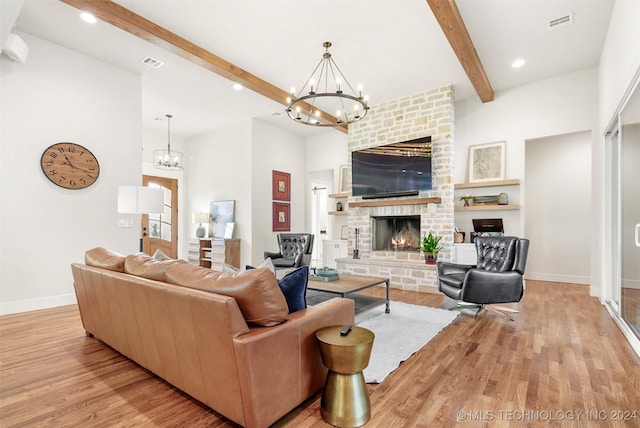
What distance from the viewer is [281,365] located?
1.62 metres

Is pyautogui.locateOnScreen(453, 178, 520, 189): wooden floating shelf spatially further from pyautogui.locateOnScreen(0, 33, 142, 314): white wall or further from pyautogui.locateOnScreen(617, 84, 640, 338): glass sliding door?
pyautogui.locateOnScreen(0, 33, 142, 314): white wall

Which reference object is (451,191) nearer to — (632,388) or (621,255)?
(621,255)

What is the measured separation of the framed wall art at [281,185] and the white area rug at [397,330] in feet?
13.3

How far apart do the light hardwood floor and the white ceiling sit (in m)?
3.37

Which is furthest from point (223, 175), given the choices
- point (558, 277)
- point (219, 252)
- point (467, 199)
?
point (558, 277)

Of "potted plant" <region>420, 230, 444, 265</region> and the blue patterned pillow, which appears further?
"potted plant" <region>420, 230, 444, 265</region>

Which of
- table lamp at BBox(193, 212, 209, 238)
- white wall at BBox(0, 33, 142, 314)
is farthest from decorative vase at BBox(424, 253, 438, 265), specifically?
table lamp at BBox(193, 212, 209, 238)

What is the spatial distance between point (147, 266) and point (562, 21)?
16.2 feet

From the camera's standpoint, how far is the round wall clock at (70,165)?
395cm

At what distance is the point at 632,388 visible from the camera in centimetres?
203

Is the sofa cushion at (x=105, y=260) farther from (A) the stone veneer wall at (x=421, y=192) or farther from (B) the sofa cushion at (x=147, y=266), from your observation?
(A) the stone veneer wall at (x=421, y=192)

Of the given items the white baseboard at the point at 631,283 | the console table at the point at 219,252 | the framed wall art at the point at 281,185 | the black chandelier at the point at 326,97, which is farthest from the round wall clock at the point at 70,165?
the white baseboard at the point at 631,283

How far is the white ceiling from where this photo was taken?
332 centimetres

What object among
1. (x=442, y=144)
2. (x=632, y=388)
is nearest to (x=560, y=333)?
(x=632, y=388)
